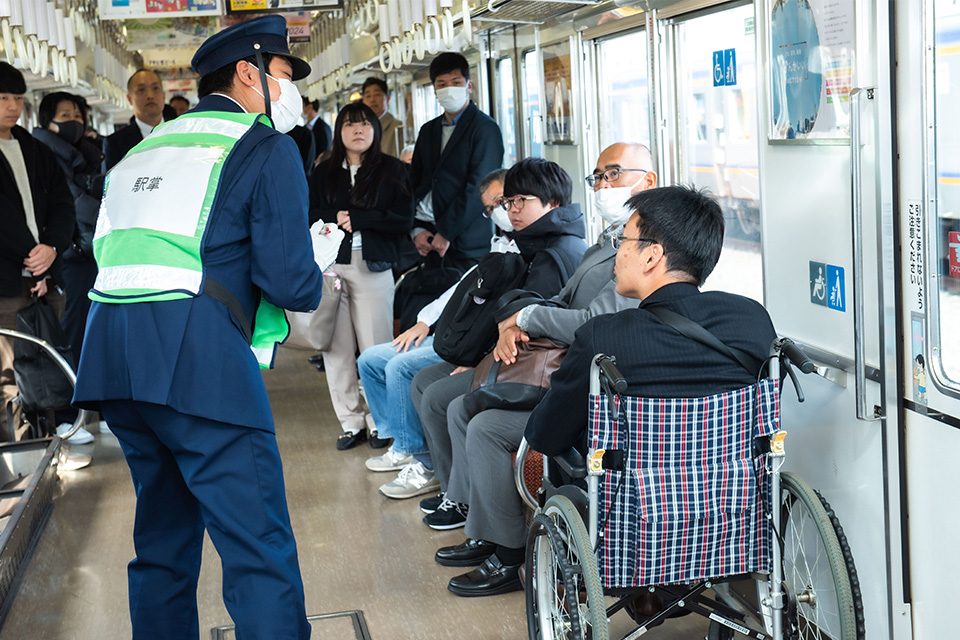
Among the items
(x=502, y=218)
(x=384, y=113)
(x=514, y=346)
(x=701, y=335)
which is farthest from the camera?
(x=384, y=113)

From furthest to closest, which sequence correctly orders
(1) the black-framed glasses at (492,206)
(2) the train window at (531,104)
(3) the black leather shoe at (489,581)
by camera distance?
(2) the train window at (531,104)
(1) the black-framed glasses at (492,206)
(3) the black leather shoe at (489,581)

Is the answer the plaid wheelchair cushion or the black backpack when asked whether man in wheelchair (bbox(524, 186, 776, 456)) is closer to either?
the plaid wheelchair cushion

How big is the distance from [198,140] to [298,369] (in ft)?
16.6

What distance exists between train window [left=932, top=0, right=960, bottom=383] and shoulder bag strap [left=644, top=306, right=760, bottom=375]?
0.43m

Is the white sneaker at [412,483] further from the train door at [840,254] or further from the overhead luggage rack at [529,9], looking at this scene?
the overhead luggage rack at [529,9]

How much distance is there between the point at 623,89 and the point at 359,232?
155 centimetres

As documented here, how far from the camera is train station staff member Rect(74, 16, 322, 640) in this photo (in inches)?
93.8

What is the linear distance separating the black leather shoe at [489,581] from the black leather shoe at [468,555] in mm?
202

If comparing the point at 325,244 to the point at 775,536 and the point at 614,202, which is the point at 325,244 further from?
the point at 775,536

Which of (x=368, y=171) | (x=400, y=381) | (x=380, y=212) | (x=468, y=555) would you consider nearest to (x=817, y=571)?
(x=468, y=555)

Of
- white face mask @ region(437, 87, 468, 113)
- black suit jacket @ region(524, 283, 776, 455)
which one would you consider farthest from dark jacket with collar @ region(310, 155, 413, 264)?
black suit jacket @ region(524, 283, 776, 455)

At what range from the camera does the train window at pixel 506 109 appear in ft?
20.1

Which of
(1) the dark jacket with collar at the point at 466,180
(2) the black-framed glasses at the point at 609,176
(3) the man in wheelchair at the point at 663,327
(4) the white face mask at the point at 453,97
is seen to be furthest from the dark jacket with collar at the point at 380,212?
(3) the man in wheelchair at the point at 663,327

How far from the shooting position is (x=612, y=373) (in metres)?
2.16
